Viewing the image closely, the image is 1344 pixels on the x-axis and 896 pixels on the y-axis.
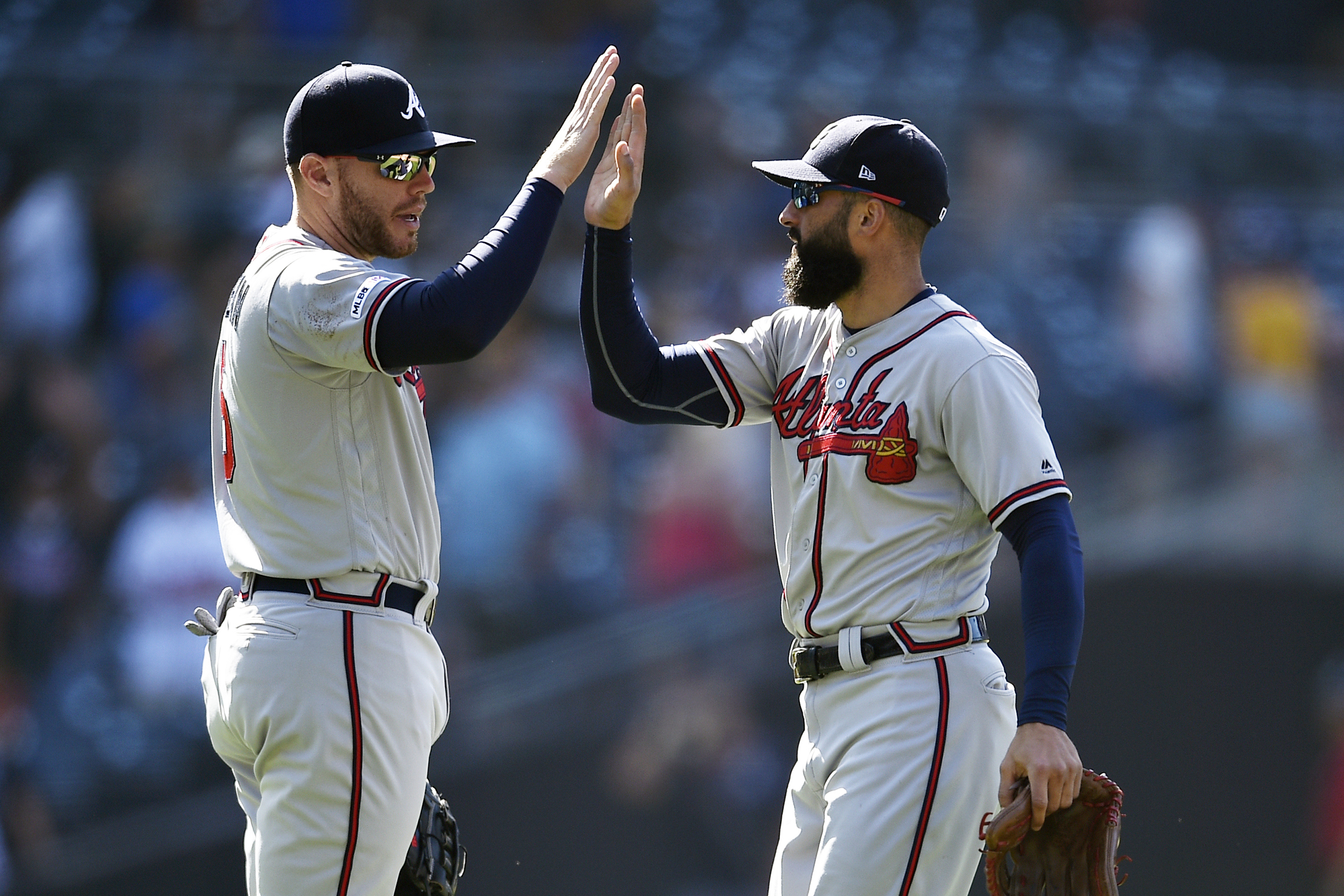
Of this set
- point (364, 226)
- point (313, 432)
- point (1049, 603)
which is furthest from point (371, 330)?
point (1049, 603)

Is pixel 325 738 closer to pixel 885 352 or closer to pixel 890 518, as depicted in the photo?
pixel 890 518

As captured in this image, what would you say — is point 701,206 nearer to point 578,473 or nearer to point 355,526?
point 578,473

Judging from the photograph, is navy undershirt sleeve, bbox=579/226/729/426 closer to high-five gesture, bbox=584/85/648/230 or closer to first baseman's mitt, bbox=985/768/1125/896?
high-five gesture, bbox=584/85/648/230

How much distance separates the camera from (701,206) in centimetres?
789

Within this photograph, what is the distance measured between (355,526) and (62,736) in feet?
15.1

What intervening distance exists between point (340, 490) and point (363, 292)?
14.5 inches

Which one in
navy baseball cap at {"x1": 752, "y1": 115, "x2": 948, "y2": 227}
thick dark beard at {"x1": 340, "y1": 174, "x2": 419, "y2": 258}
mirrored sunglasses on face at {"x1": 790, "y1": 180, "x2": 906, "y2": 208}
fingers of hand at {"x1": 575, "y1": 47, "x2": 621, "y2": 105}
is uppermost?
fingers of hand at {"x1": 575, "y1": 47, "x2": 621, "y2": 105}

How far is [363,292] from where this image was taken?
2.64 m

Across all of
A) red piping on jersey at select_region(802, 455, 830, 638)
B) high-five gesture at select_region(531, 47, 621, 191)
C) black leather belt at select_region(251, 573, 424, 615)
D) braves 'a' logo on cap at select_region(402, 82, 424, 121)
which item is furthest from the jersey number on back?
red piping on jersey at select_region(802, 455, 830, 638)

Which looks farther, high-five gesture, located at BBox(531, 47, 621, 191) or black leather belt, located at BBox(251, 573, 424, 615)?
high-five gesture, located at BBox(531, 47, 621, 191)

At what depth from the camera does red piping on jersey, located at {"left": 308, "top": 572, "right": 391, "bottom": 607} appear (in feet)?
8.95

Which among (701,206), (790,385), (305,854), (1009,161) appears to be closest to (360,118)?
(790,385)

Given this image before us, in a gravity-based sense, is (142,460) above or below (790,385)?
below

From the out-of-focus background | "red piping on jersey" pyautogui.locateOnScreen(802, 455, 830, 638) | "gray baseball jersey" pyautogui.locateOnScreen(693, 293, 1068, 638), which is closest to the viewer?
"gray baseball jersey" pyautogui.locateOnScreen(693, 293, 1068, 638)
